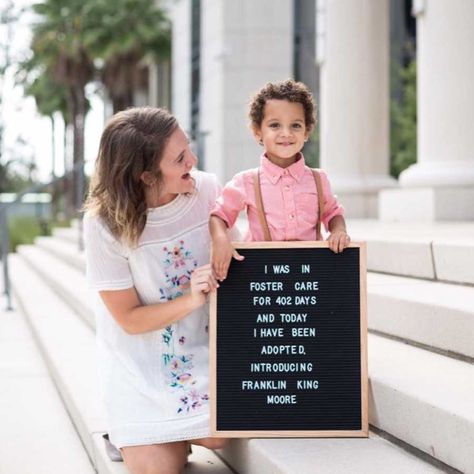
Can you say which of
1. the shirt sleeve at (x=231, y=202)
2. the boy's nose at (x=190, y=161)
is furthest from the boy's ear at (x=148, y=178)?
the shirt sleeve at (x=231, y=202)

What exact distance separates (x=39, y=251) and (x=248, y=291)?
1315 centimetres

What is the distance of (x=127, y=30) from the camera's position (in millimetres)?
27906

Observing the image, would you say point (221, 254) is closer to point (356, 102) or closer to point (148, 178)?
point (148, 178)

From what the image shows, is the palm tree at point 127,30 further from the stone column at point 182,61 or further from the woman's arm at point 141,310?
the woman's arm at point 141,310

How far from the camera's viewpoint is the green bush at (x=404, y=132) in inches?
710

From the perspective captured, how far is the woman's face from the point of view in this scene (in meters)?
3.45

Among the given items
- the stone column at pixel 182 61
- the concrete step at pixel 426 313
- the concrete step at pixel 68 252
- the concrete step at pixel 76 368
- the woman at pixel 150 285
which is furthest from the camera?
the stone column at pixel 182 61

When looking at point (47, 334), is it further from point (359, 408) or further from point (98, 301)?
point (359, 408)

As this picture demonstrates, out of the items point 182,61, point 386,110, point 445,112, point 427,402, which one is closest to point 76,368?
point 427,402

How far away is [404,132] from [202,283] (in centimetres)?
1579

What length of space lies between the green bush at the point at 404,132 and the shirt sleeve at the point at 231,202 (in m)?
14.6

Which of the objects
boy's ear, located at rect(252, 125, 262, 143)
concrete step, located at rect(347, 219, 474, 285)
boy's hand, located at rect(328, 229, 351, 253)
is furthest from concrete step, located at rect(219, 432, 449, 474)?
concrete step, located at rect(347, 219, 474, 285)

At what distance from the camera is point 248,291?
11.2 ft

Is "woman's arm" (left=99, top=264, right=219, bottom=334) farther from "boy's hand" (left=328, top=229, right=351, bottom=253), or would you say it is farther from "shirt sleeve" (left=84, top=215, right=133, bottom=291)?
"boy's hand" (left=328, top=229, right=351, bottom=253)
